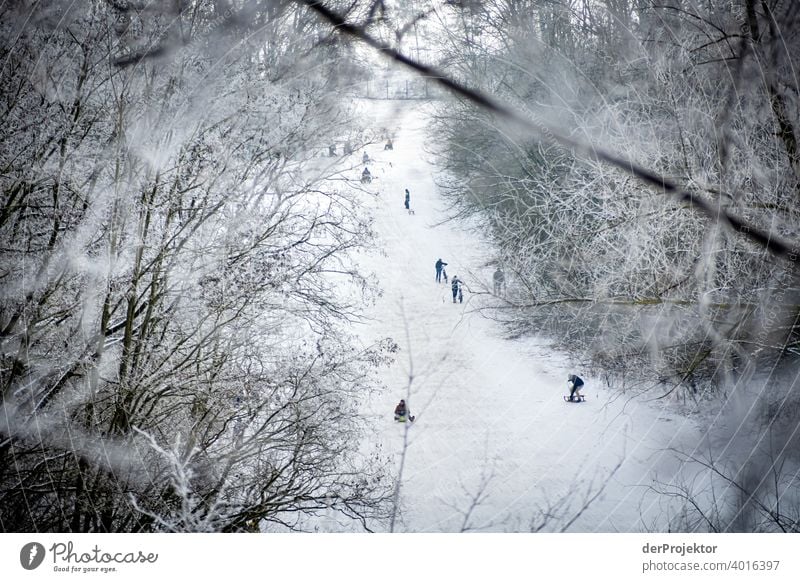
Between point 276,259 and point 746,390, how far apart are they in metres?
2.06

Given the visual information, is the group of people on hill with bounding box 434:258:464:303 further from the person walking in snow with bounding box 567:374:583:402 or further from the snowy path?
the person walking in snow with bounding box 567:374:583:402

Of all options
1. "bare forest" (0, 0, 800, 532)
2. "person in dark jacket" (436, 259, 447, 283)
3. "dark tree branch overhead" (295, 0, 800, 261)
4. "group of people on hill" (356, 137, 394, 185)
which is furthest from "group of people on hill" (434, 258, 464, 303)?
"dark tree branch overhead" (295, 0, 800, 261)

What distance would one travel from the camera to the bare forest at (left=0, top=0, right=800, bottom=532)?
6.31 ft

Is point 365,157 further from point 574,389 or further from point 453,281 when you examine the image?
point 574,389

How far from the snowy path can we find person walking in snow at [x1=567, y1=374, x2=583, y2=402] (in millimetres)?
28

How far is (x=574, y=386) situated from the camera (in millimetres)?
1893
